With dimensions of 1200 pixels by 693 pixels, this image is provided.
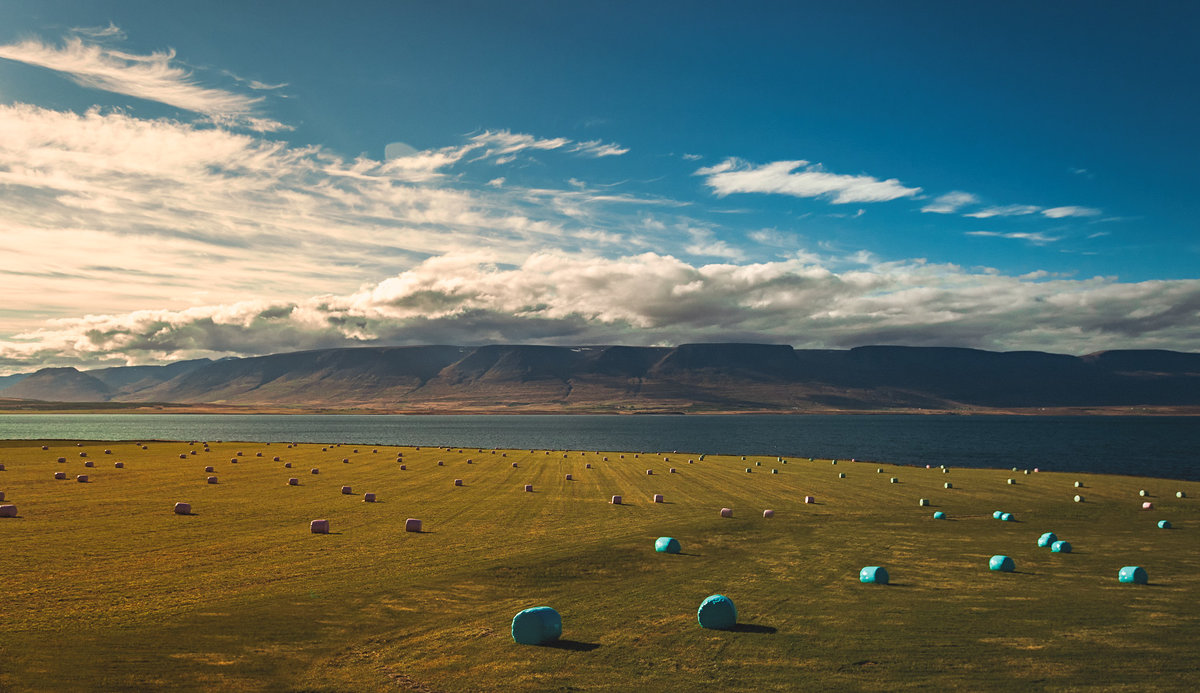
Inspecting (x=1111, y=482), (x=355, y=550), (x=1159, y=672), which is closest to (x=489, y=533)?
(x=355, y=550)

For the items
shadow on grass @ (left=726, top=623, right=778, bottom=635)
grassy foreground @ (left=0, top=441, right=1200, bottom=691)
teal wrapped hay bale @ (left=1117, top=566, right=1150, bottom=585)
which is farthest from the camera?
teal wrapped hay bale @ (left=1117, top=566, right=1150, bottom=585)

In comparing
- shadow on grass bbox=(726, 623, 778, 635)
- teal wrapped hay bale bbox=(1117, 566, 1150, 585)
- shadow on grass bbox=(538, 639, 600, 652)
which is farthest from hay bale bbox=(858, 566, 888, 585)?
shadow on grass bbox=(538, 639, 600, 652)

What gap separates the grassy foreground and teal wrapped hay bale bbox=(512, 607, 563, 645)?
0.29 meters

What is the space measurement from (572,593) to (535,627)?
5.36 meters

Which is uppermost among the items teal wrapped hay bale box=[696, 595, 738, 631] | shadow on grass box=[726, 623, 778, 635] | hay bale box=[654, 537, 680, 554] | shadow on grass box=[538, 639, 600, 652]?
teal wrapped hay bale box=[696, 595, 738, 631]

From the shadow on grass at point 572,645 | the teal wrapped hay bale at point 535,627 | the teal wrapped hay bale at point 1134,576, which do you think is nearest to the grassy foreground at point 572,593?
the shadow on grass at point 572,645

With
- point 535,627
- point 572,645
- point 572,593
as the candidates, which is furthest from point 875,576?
point 535,627

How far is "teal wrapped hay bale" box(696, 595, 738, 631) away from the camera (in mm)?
18078

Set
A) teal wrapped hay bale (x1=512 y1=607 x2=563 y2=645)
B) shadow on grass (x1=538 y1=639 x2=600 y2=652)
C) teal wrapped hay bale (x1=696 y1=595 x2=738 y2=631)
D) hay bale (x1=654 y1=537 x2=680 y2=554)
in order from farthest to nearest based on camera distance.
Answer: hay bale (x1=654 y1=537 x2=680 y2=554) < teal wrapped hay bale (x1=696 y1=595 x2=738 y2=631) < teal wrapped hay bale (x1=512 y1=607 x2=563 y2=645) < shadow on grass (x1=538 y1=639 x2=600 y2=652)

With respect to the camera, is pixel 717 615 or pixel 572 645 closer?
pixel 572 645

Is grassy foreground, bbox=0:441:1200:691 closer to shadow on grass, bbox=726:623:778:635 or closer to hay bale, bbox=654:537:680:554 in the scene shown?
shadow on grass, bbox=726:623:778:635

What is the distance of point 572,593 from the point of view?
22062 millimetres

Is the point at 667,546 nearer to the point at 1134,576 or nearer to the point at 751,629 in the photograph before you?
the point at 751,629

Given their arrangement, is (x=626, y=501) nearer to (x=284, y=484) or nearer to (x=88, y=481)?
(x=284, y=484)
